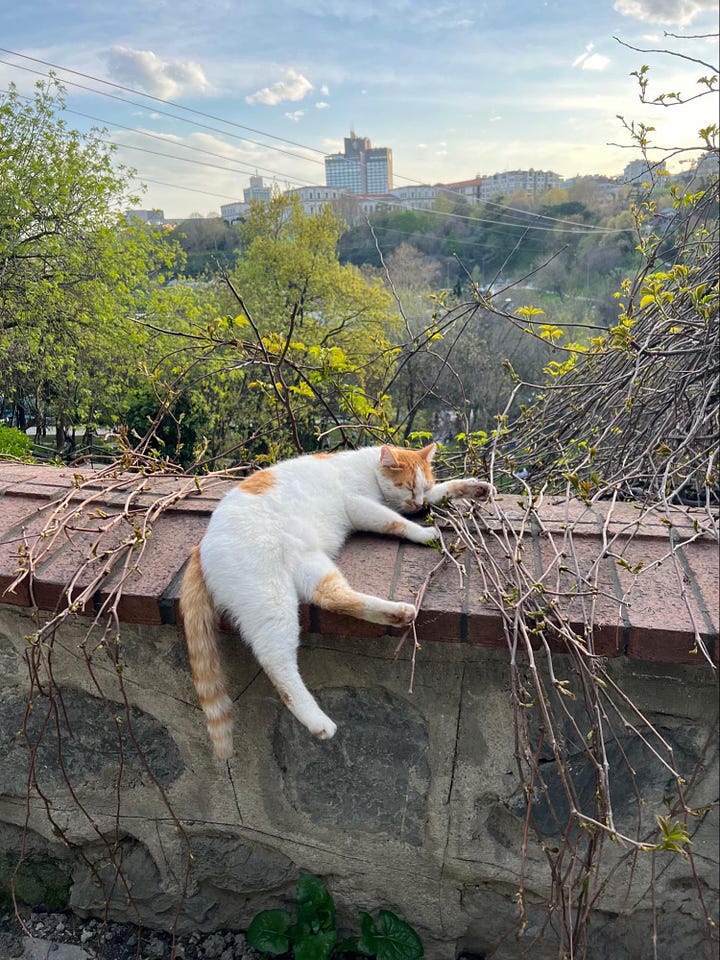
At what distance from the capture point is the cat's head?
176cm

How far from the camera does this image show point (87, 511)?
1.61 metres

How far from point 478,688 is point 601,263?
2030 cm

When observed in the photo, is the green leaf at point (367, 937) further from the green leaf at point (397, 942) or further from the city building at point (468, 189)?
the city building at point (468, 189)

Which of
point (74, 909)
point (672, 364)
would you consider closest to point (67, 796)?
point (74, 909)

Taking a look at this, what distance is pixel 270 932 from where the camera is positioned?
1564mm

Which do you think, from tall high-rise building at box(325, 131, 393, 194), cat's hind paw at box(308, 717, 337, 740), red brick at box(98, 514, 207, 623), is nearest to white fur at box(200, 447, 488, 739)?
cat's hind paw at box(308, 717, 337, 740)

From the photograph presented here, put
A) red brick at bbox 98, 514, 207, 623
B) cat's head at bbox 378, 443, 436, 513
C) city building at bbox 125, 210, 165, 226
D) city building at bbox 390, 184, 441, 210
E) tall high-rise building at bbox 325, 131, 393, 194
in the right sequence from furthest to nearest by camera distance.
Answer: tall high-rise building at bbox 325, 131, 393, 194 → city building at bbox 390, 184, 441, 210 → city building at bbox 125, 210, 165, 226 → cat's head at bbox 378, 443, 436, 513 → red brick at bbox 98, 514, 207, 623

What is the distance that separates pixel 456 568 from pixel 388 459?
476 millimetres

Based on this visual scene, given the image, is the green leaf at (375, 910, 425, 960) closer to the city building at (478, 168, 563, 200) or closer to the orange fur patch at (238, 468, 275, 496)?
the orange fur patch at (238, 468, 275, 496)

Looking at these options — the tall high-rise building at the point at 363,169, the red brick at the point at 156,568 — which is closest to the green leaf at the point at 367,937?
the red brick at the point at 156,568

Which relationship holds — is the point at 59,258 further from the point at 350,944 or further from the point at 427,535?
the point at 350,944

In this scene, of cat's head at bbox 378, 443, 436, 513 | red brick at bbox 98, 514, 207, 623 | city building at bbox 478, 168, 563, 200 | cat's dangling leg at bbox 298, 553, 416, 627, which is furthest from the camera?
A: city building at bbox 478, 168, 563, 200

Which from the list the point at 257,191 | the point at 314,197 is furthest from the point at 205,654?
the point at 257,191

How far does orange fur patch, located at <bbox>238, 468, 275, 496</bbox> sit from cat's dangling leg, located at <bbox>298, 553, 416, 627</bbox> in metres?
0.23
